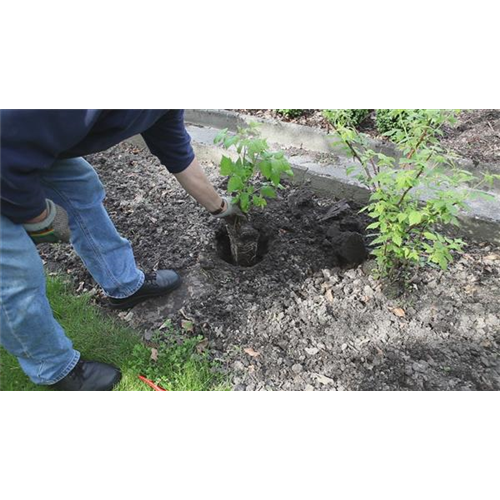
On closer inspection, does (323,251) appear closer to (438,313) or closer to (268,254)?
(268,254)

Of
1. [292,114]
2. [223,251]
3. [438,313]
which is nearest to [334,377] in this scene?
[438,313]

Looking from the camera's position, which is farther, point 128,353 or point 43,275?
point 128,353

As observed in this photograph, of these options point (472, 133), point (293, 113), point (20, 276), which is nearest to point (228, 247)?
point (20, 276)

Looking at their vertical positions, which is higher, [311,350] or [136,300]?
[136,300]

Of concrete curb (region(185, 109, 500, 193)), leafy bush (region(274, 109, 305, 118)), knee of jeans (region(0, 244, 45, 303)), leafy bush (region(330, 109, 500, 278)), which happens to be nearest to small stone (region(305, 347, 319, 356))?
leafy bush (region(330, 109, 500, 278))

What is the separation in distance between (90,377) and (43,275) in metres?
0.63

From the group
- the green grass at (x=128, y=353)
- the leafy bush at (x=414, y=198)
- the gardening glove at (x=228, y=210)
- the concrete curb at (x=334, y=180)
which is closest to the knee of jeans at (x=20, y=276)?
the green grass at (x=128, y=353)

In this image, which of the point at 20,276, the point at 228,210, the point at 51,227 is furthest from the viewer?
the point at 228,210

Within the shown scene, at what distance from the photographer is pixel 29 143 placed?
159 cm

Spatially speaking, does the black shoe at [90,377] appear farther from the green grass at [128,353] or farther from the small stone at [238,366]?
the small stone at [238,366]

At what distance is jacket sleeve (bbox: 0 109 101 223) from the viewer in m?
1.51

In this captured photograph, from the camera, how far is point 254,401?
2.06 meters

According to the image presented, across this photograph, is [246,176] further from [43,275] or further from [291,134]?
[291,134]

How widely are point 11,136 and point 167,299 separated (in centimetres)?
153
